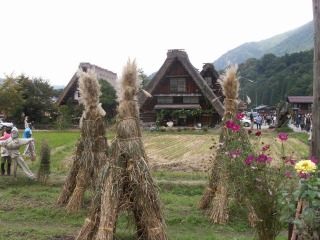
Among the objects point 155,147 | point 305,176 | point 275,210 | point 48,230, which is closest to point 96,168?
point 48,230

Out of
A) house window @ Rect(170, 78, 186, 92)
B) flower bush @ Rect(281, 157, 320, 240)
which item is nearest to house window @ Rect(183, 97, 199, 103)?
house window @ Rect(170, 78, 186, 92)

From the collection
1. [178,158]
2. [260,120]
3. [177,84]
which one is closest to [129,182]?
[178,158]

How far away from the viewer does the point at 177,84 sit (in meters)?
30.7

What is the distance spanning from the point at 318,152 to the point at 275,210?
0.72 meters

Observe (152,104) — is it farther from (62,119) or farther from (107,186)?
(107,186)

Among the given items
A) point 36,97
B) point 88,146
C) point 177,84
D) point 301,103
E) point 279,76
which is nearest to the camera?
point 88,146

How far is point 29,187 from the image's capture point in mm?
8477

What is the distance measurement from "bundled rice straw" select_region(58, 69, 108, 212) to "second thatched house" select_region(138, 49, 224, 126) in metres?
21.2

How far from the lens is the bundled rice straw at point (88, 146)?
647 centimetres

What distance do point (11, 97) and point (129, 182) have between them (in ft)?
91.6

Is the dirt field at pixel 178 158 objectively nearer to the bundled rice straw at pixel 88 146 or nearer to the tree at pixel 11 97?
the bundled rice straw at pixel 88 146

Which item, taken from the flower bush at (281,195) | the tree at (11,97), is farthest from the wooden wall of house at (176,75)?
the flower bush at (281,195)

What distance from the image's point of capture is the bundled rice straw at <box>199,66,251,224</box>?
593 cm

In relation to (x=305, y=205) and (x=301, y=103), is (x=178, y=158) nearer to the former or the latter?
(x=305, y=205)
